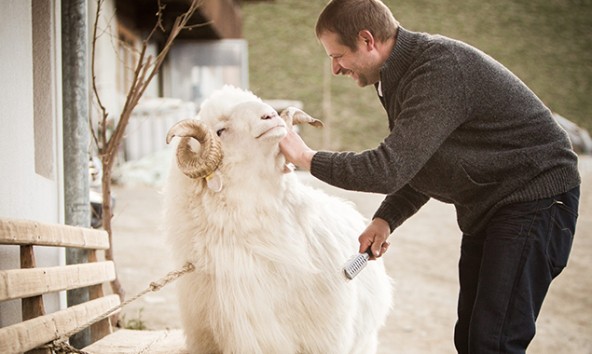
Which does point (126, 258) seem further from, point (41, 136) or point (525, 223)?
point (525, 223)

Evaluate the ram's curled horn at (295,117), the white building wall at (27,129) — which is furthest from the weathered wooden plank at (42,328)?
the ram's curled horn at (295,117)

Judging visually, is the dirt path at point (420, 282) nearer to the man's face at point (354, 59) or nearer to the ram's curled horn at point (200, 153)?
the ram's curled horn at point (200, 153)

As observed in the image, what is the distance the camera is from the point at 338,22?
2.78 metres

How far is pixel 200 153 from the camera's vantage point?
125 inches

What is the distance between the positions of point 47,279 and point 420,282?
5.89m

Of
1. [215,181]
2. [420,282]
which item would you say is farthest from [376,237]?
[420,282]

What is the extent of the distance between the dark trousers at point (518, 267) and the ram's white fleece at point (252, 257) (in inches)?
32.1

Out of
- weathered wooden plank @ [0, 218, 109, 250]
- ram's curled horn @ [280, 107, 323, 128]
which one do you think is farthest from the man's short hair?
weathered wooden plank @ [0, 218, 109, 250]

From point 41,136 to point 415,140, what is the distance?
2.20m

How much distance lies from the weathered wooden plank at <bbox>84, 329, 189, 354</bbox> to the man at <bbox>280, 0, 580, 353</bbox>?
4.50 ft

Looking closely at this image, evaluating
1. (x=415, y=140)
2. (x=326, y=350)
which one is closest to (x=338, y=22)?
(x=415, y=140)

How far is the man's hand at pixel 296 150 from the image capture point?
111 inches

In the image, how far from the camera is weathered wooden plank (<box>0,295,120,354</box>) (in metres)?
2.41

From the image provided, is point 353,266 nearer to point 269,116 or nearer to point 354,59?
point 269,116
